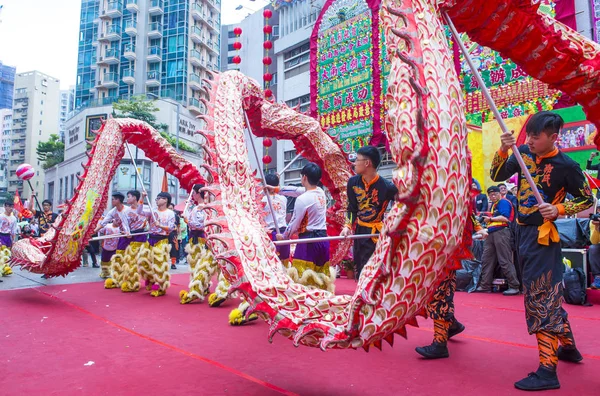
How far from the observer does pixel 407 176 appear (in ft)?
4.86

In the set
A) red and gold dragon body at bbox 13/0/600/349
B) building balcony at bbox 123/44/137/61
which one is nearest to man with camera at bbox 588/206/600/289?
red and gold dragon body at bbox 13/0/600/349

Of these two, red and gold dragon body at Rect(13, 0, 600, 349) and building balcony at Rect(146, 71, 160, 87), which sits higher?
building balcony at Rect(146, 71, 160, 87)

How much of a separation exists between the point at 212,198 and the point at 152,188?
25072mm

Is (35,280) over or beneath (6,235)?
beneath

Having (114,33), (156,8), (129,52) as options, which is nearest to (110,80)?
(129,52)

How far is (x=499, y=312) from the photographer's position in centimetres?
452

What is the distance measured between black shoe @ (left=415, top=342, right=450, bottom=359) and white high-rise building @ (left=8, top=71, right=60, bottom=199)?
56.4 m

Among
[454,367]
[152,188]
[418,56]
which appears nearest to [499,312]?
[454,367]

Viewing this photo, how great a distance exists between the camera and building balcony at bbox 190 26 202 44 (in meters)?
33.8

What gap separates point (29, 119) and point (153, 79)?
90.4 ft

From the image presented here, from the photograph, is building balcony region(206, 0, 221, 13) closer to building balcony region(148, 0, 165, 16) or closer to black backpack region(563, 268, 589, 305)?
building balcony region(148, 0, 165, 16)

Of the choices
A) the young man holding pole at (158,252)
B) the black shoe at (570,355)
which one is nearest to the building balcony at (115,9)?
the young man holding pole at (158,252)

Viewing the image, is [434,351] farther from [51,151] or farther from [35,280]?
[51,151]

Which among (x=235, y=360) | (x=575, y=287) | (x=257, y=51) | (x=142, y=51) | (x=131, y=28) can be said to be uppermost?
(x=131, y=28)
